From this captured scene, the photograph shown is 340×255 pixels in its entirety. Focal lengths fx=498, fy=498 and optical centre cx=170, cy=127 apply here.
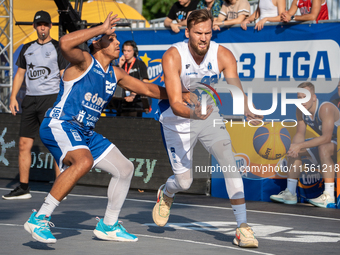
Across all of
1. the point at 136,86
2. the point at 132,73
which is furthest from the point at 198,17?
the point at 132,73

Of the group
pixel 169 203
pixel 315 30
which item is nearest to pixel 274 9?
pixel 315 30

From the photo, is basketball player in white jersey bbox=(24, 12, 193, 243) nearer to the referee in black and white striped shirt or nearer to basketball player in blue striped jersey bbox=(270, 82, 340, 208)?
the referee in black and white striped shirt

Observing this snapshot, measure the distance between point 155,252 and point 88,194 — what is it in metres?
4.18

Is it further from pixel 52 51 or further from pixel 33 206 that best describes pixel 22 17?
pixel 33 206

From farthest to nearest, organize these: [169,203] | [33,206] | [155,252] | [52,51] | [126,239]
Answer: [52,51], [33,206], [169,203], [126,239], [155,252]

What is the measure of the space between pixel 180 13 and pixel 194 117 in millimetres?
6817

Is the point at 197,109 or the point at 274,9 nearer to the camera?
the point at 197,109

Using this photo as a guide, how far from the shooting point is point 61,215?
Result: 246 inches

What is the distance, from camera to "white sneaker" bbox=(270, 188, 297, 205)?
7.86 m

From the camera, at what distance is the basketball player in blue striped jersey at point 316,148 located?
7609mm

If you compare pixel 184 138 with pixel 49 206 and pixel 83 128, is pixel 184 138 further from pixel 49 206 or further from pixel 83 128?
pixel 49 206

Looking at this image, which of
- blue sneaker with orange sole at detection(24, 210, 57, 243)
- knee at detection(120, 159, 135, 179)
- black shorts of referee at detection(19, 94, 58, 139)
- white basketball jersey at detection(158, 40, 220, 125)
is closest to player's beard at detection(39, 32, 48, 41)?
black shorts of referee at detection(19, 94, 58, 139)

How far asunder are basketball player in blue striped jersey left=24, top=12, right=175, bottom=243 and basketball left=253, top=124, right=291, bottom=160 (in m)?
3.53

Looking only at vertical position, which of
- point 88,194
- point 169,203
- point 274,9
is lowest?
point 88,194
